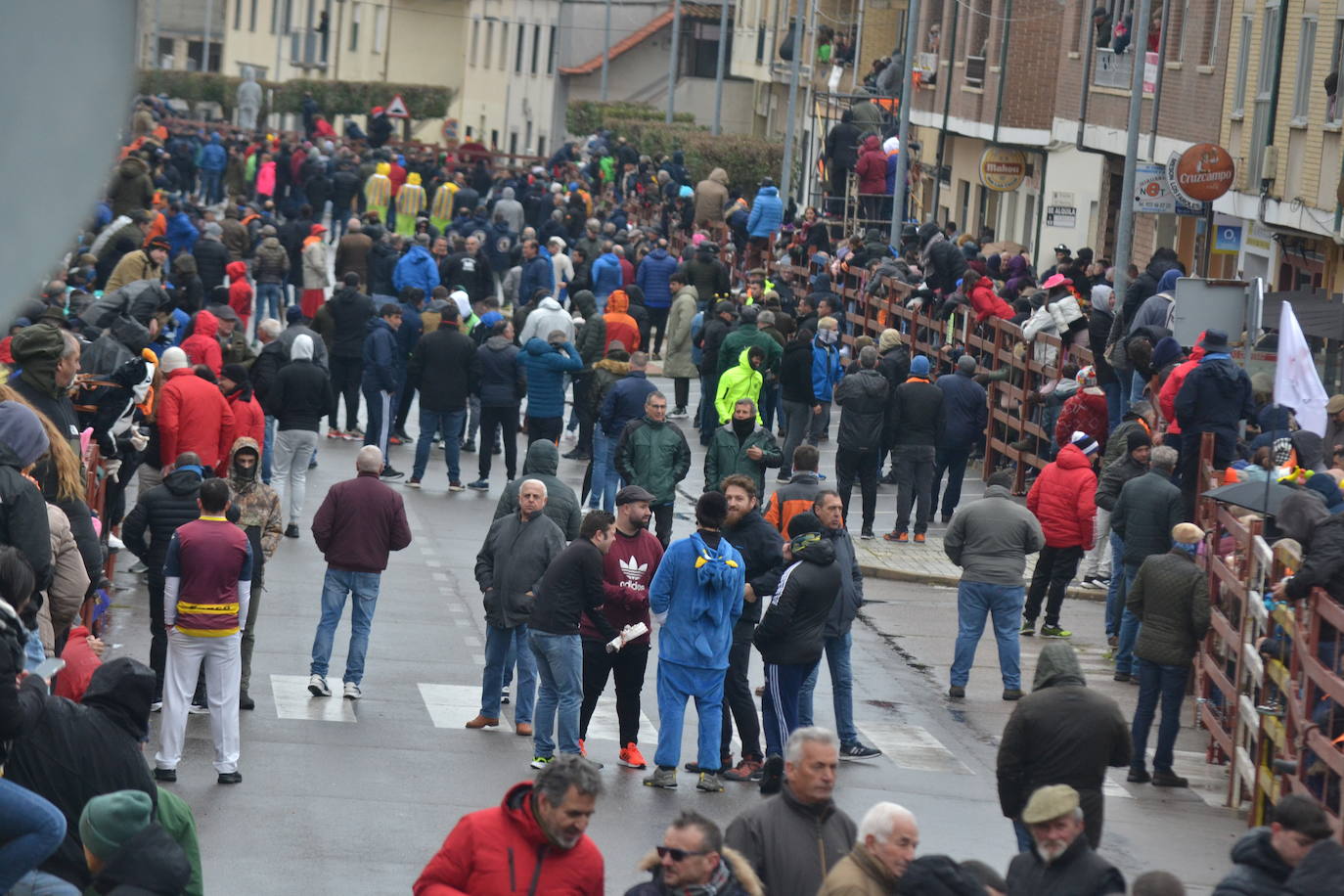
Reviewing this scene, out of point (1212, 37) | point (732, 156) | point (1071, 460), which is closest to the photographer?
point (1071, 460)

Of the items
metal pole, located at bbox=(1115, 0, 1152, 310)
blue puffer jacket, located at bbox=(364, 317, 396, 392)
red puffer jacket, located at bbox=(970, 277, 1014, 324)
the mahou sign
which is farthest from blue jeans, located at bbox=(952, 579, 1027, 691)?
the mahou sign

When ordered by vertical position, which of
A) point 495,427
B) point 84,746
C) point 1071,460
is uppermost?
point 1071,460

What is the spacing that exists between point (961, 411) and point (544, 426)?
475 centimetres

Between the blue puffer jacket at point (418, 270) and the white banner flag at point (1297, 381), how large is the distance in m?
17.4

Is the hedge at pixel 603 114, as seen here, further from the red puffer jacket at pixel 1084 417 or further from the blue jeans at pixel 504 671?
the blue jeans at pixel 504 671

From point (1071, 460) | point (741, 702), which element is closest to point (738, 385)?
point (1071, 460)

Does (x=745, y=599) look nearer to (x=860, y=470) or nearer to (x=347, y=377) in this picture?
(x=860, y=470)

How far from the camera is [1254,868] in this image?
642cm

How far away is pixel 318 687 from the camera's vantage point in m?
13.8

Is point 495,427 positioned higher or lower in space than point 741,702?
higher

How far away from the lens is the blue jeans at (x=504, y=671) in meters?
13.1

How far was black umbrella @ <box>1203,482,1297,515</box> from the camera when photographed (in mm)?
13594

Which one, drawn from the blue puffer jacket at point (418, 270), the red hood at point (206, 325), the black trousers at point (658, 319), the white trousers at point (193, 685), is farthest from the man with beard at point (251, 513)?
the black trousers at point (658, 319)

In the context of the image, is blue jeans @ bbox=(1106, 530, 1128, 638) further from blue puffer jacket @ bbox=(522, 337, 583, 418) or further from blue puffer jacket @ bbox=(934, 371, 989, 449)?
blue puffer jacket @ bbox=(522, 337, 583, 418)
